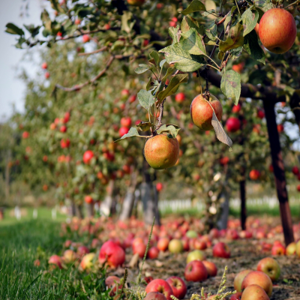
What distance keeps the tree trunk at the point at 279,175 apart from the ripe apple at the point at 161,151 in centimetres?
185

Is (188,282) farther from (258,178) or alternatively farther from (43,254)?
(258,178)

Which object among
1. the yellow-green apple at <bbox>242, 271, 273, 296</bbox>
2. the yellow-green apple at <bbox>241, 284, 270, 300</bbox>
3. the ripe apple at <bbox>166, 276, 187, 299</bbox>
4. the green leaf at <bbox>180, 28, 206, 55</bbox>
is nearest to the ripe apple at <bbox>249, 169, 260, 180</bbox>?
the yellow-green apple at <bbox>242, 271, 273, 296</bbox>

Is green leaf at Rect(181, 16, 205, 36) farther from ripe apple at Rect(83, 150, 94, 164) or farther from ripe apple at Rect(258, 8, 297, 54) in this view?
ripe apple at Rect(83, 150, 94, 164)

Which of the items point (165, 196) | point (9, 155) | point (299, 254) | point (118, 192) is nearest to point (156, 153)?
point (299, 254)

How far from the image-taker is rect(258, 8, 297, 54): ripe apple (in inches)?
48.6

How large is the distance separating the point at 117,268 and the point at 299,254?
168cm

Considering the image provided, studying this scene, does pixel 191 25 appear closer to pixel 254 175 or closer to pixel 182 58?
pixel 182 58

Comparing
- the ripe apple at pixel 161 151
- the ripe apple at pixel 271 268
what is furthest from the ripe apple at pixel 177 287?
the ripe apple at pixel 161 151

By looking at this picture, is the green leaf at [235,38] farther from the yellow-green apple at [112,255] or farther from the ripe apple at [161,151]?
the yellow-green apple at [112,255]

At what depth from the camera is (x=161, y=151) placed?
1257 millimetres

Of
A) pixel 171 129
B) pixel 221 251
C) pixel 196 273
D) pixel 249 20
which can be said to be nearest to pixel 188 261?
pixel 221 251

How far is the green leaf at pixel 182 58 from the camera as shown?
4.02 feet

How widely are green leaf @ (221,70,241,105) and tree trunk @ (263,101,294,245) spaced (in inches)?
68.9

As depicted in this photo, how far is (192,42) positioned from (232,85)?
25 cm
